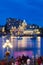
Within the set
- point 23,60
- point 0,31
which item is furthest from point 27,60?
point 0,31

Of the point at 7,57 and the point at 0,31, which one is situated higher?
the point at 0,31

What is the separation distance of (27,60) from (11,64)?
8cm

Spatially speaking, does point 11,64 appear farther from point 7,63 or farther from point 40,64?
point 40,64

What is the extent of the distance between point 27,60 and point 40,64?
0.26 ft

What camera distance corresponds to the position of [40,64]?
2.66 feet

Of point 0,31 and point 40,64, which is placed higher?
point 0,31

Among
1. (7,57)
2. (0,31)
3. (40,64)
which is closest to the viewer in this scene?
(40,64)

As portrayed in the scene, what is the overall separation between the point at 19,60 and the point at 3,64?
0.09 metres

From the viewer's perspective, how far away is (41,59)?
0.88 meters

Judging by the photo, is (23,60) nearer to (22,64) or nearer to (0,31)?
(22,64)

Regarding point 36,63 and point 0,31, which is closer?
point 36,63

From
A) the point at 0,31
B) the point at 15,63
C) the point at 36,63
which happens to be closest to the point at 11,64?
the point at 15,63

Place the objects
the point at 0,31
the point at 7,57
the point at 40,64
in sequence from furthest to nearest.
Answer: the point at 0,31 < the point at 7,57 < the point at 40,64

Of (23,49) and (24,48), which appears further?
(24,48)
